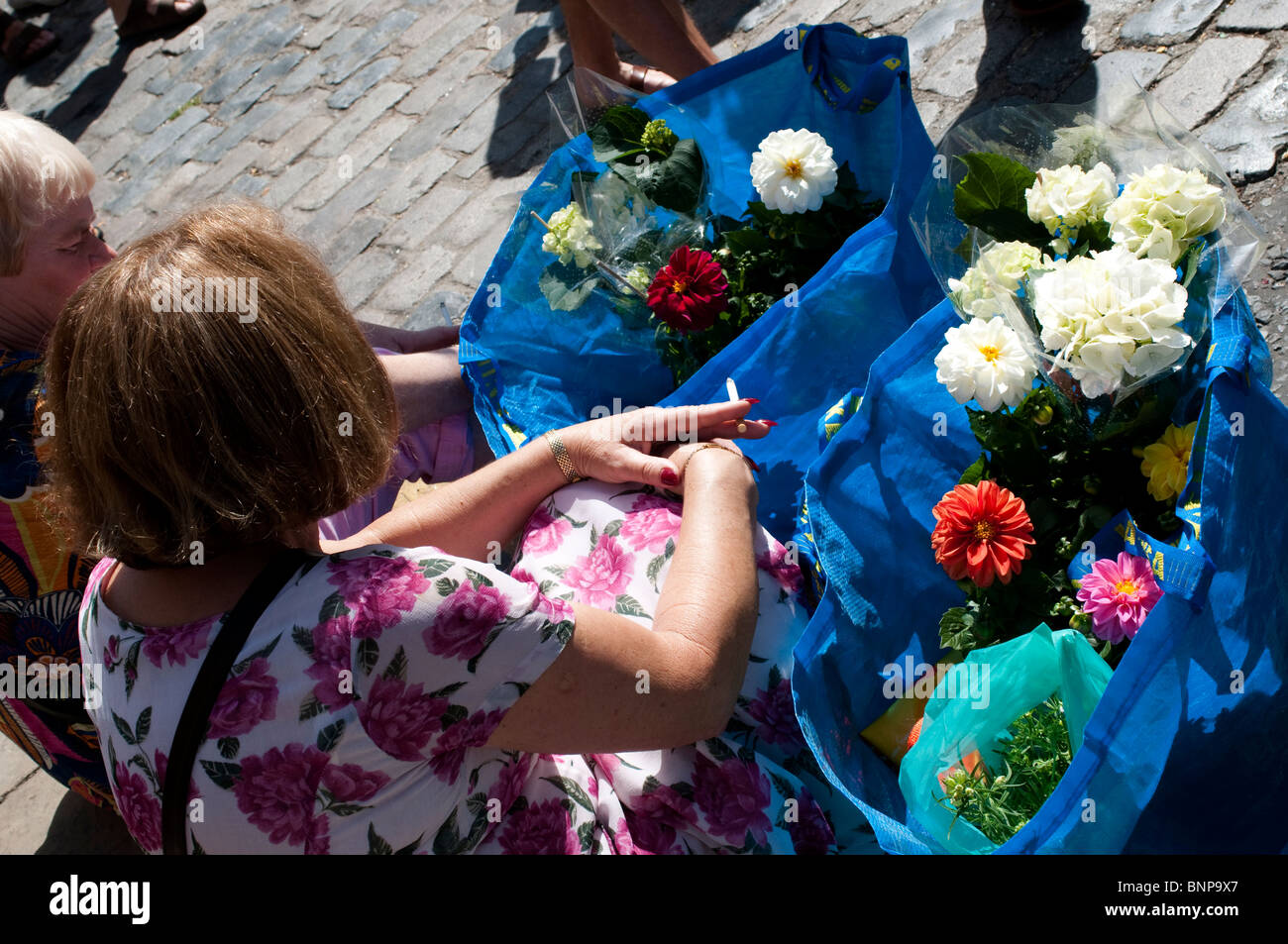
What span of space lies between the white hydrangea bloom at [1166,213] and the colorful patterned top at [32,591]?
6.43 feet

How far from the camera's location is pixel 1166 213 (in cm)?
162

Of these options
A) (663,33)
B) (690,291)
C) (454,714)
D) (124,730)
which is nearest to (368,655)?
(454,714)

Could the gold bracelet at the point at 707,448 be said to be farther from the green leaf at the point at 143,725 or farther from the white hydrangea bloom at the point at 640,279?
the green leaf at the point at 143,725

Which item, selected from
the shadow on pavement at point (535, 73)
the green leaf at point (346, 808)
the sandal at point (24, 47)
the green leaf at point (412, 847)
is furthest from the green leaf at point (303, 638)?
the sandal at point (24, 47)

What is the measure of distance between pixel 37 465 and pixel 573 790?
126cm

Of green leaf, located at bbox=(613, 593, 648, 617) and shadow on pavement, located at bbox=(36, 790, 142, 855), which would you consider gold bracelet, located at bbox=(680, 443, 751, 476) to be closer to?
green leaf, located at bbox=(613, 593, 648, 617)

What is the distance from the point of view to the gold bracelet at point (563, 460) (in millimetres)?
2180

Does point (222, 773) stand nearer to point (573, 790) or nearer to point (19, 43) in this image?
point (573, 790)

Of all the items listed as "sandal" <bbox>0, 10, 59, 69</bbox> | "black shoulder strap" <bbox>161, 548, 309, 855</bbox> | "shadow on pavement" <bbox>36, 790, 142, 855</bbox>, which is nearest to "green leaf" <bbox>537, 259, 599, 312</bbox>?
"black shoulder strap" <bbox>161, 548, 309, 855</bbox>

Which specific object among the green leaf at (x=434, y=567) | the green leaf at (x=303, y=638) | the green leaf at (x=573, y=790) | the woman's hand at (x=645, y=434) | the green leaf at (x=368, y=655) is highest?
the green leaf at (x=434, y=567)

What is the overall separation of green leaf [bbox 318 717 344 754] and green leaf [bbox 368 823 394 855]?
6.2 inches

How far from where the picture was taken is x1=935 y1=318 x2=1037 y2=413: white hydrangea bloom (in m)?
1.66
